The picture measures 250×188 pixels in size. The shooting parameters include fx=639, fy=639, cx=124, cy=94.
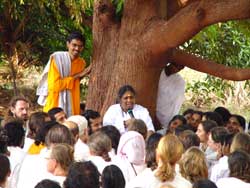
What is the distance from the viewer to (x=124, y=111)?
27.7ft

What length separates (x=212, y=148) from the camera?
6801 millimetres

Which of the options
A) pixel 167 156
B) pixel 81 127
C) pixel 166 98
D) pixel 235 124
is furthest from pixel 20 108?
pixel 167 156

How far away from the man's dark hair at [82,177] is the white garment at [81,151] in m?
1.46

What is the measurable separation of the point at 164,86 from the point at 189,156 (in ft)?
14.1

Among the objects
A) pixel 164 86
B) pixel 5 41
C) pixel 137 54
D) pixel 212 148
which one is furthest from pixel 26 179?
pixel 5 41

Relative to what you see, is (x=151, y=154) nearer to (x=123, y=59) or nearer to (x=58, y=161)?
(x=58, y=161)

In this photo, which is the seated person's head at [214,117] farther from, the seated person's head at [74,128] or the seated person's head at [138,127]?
the seated person's head at [74,128]

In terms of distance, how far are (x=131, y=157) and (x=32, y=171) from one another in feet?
3.07

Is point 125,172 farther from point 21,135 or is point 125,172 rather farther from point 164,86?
point 164,86

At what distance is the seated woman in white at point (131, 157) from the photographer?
5.83 m

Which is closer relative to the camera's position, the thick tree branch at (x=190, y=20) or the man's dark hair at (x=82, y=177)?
the man's dark hair at (x=82, y=177)

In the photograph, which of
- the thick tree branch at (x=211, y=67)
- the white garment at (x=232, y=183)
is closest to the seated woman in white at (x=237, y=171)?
the white garment at (x=232, y=183)

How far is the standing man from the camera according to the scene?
8.96 metres

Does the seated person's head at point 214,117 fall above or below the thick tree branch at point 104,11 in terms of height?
below
